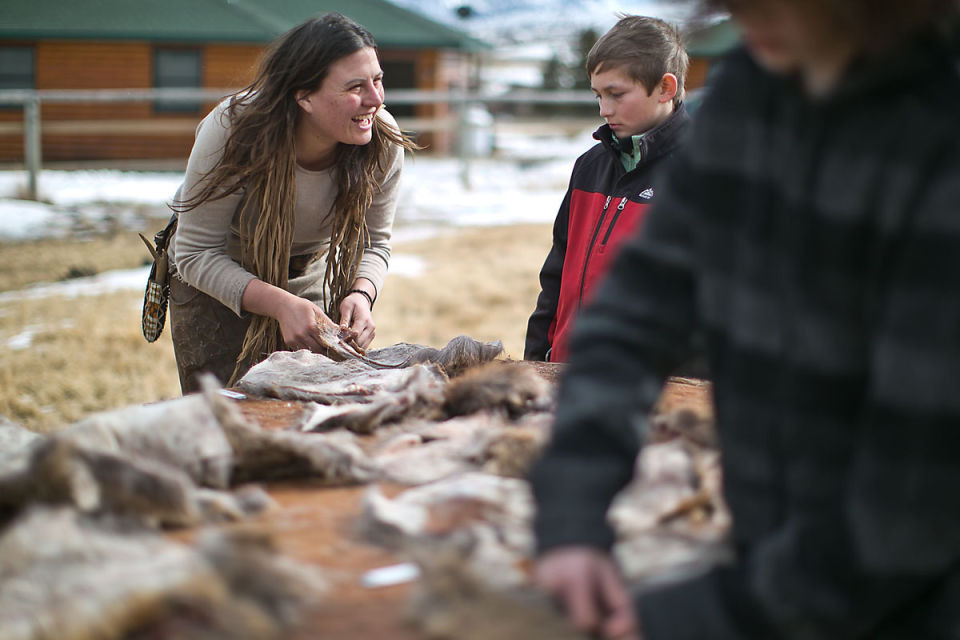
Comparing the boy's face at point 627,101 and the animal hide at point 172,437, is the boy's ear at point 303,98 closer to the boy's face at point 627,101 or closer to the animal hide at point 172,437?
the boy's face at point 627,101

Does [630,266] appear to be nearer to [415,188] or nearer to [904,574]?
[904,574]

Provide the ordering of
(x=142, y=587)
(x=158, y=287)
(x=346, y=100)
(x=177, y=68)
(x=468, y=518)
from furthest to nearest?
(x=177, y=68) → (x=158, y=287) → (x=346, y=100) → (x=468, y=518) → (x=142, y=587)

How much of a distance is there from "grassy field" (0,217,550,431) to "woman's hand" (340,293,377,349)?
2020 millimetres

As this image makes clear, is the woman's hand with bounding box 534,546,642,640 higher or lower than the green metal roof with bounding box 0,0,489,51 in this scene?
lower

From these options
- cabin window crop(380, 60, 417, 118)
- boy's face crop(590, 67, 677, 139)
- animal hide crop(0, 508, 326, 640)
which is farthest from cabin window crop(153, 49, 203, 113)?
animal hide crop(0, 508, 326, 640)

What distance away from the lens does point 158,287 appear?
Answer: 380 centimetres

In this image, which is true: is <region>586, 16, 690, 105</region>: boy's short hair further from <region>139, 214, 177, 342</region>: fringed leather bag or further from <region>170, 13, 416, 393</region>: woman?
<region>139, 214, 177, 342</region>: fringed leather bag

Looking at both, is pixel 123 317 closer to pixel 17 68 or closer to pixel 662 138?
pixel 662 138

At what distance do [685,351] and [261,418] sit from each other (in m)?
1.22

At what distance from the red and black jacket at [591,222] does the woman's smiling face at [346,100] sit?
81cm

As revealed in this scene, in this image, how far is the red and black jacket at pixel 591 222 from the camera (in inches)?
A: 135

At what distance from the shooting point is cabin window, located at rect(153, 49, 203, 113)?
66.0 feet

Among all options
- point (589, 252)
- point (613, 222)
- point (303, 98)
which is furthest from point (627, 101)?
point (303, 98)

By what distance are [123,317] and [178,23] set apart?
14401 millimetres
